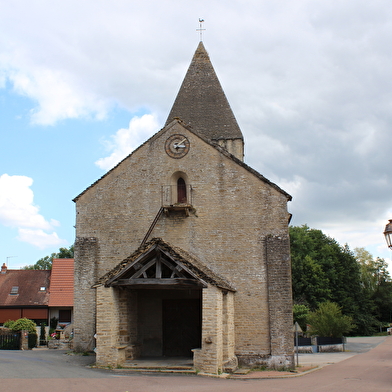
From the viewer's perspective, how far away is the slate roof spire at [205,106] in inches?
1054

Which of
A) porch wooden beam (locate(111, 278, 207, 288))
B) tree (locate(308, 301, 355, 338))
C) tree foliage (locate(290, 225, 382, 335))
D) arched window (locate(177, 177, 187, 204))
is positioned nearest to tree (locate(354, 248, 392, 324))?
tree foliage (locate(290, 225, 382, 335))

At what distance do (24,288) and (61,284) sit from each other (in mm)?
3137

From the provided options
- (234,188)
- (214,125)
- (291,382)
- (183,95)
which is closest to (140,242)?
(234,188)

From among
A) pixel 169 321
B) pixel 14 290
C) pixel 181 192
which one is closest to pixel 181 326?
pixel 169 321

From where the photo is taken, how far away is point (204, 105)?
2750 cm

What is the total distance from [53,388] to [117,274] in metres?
5.23

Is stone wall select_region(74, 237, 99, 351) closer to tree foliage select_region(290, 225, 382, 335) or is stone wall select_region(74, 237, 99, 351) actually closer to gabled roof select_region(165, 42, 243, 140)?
gabled roof select_region(165, 42, 243, 140)

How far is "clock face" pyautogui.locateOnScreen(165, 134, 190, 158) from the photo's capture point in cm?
1945

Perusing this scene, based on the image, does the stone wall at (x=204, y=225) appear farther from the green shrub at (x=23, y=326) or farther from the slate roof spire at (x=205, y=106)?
the green shrub at (x=23, y=326)

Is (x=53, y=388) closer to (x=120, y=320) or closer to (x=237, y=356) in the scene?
(x=120, y=320)

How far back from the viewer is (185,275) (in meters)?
15.9

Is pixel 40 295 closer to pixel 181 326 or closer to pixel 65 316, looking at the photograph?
pixel 65 316

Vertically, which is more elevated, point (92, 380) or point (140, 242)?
point (140, 242)

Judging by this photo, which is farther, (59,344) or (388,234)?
(59,344)
